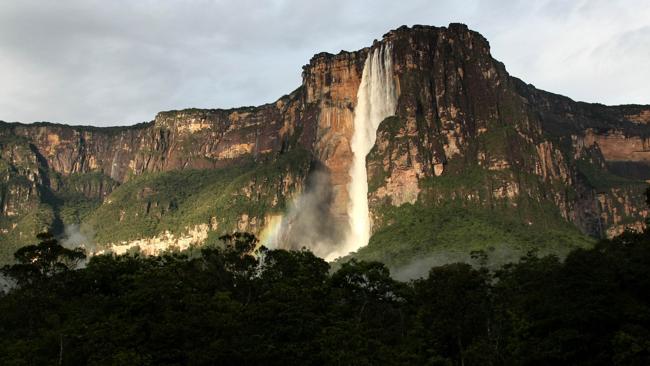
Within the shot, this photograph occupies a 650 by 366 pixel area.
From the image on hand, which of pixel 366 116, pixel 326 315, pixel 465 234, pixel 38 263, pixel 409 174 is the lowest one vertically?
pixel 326 315

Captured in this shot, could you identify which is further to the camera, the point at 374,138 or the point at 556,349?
the point at 374,138

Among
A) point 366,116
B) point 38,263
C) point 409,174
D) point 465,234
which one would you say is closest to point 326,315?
point 38,263

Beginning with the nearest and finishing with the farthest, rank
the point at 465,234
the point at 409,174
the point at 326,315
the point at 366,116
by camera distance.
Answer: the point at 326,315 → the point at 465,234 → the point at 409,174 → the point at 366,116

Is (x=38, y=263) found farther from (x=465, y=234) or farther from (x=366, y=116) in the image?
(x=366, y=116)

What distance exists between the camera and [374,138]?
17375 centimetres

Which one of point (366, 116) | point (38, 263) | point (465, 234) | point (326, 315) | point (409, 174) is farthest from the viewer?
point (366, 116)

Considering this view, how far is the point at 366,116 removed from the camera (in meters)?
176

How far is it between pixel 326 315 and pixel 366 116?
11136 centimetres

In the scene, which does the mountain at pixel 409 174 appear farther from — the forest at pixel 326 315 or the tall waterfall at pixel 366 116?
the forest at pixel 326 315

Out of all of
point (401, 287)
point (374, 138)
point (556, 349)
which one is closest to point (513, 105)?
point (374, 138)

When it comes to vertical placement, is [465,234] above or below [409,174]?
below

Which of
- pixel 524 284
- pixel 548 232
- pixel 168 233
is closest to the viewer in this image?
pixel 524 284

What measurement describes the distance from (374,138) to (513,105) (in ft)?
90.7

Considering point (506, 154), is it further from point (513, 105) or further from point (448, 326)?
point (448, 326)
